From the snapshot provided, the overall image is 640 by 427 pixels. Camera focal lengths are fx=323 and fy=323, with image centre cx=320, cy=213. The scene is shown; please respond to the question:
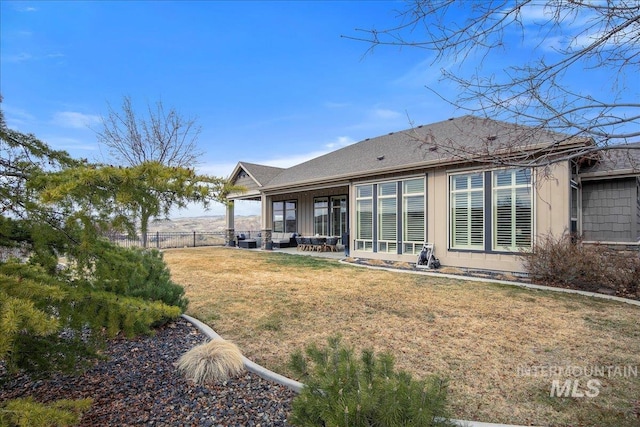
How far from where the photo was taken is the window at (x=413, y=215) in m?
10.8

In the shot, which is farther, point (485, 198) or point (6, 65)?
point (485, 198)

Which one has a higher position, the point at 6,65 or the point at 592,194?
the point at 6,65

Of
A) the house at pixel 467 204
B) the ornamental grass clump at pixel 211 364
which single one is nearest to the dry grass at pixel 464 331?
the ornamental grass clump at pixel 211 364

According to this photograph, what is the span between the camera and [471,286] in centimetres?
770

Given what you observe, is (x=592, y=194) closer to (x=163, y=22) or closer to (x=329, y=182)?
(x=329, y=182)

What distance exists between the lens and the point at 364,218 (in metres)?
12.6

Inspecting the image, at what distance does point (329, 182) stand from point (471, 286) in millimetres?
7851

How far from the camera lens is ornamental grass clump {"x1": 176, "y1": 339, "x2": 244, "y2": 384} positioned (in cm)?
318

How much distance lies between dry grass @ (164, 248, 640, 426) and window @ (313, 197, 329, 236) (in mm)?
10157

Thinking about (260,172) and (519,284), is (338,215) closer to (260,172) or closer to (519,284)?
(260,172)

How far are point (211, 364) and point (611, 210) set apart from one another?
11.9 metres

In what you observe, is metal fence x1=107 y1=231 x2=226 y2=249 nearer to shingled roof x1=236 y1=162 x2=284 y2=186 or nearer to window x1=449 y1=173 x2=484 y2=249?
shingled roof x1=236 y1=162 x2=284 y2=186

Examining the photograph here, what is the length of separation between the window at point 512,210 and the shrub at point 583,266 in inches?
20.6

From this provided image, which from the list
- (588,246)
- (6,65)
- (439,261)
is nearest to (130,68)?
(6,65)
